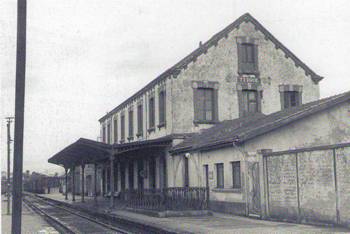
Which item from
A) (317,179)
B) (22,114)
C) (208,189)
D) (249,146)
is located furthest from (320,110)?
(22,114)

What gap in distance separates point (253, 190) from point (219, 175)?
3275 millimetres

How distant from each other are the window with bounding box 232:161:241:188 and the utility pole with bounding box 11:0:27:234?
449 inches

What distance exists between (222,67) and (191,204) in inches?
356

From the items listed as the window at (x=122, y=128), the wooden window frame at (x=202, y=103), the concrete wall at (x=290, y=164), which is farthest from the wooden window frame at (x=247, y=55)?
the window at (x=122, y=128)

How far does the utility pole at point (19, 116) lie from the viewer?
793 centimetres

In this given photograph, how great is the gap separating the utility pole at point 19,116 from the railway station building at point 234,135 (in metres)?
8.55

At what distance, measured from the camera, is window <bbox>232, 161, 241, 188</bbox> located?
1830 centimetres

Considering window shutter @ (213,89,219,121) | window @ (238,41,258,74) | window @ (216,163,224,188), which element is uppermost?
window @ (238,41,258,74)

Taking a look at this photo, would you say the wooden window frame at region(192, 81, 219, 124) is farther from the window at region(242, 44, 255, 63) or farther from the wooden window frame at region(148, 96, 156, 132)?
the wooden window frame at region(148, 96, 156, 132)

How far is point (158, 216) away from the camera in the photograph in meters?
18.6

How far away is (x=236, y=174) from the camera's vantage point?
18.6m

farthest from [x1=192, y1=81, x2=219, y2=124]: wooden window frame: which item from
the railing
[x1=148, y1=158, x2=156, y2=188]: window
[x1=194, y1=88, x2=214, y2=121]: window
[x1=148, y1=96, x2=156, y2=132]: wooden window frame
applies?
the railing

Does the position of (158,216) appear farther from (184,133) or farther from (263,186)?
(184,133)

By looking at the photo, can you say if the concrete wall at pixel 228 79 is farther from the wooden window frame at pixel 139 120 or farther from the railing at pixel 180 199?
the railing at pixel 180 199
